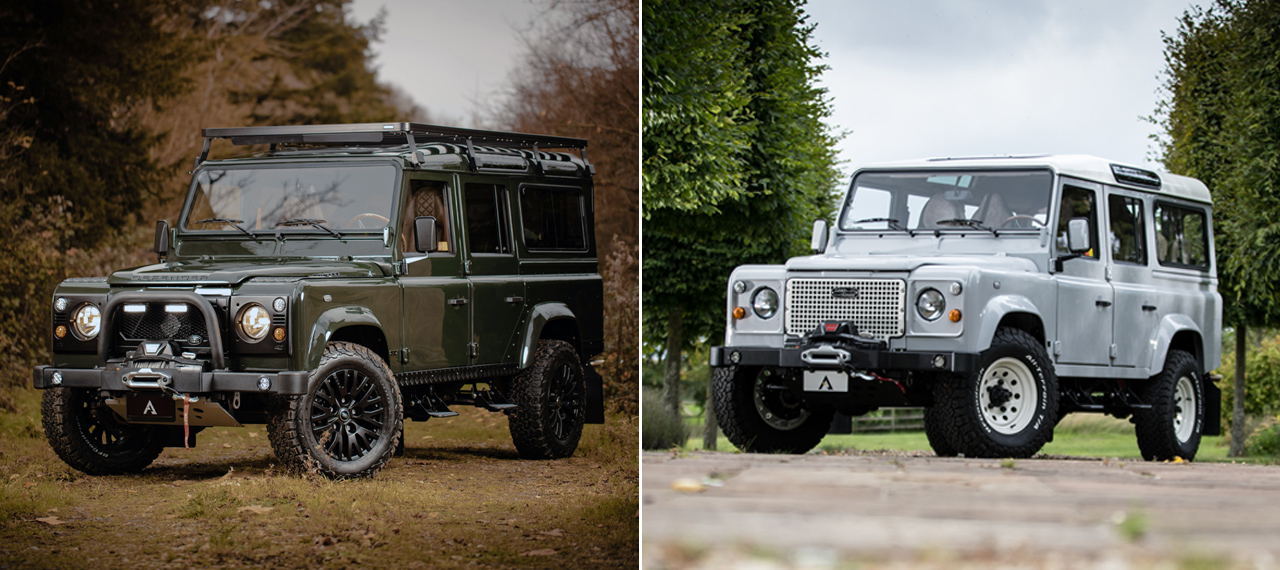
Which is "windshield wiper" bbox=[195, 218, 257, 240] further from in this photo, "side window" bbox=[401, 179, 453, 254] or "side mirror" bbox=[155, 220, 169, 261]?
"side window" bbox=[401, 179, 453, 254]

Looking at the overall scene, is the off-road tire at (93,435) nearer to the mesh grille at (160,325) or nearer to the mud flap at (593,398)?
the mesh grille at (160,325)

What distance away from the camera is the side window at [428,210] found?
328 inches

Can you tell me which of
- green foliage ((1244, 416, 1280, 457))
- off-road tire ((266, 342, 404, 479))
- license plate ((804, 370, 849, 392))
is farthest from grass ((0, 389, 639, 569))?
green foliage ((1244, 416, 1280, 457))

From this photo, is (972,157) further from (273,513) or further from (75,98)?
(75,98)

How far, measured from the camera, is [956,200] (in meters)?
7.82

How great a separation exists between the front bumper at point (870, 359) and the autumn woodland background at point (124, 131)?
13.5 ft

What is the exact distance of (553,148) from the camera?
10.2 meters

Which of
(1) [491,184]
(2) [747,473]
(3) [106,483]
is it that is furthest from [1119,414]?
(3) [106,483]

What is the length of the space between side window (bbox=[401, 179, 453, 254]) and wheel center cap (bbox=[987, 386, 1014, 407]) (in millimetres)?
3455

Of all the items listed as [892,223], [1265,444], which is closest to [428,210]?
[892,223]

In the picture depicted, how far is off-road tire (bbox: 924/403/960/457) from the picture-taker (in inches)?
261

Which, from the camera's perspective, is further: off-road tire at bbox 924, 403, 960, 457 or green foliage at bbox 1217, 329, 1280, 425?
green foliage at bbox 1217, 329, 1280, 425

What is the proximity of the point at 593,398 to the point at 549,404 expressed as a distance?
1.59 feet

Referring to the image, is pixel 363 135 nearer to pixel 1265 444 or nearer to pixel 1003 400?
pixel 1003 400
